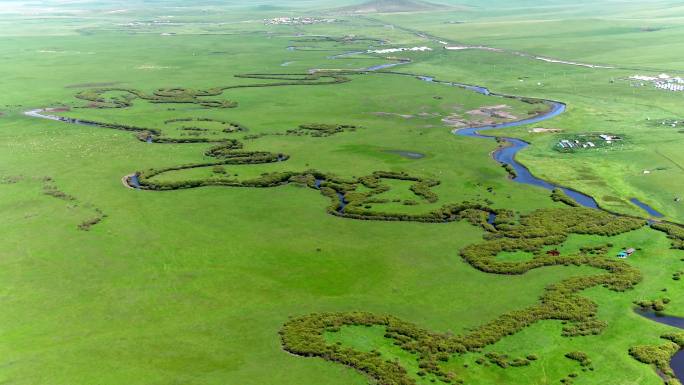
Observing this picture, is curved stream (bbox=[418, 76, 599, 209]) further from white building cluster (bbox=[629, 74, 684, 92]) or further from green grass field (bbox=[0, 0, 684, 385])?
white building cluster (bbox=[629, 74, 684, 92])

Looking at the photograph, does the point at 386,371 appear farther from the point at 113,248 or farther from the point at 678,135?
the point at 678,135

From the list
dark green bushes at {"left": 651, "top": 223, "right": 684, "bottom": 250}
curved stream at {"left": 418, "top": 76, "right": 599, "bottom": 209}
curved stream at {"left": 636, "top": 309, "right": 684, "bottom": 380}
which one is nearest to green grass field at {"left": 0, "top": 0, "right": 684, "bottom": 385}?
dark green bushes at {"left": 651, "top": 223, "right": 684, "bottom": 250}

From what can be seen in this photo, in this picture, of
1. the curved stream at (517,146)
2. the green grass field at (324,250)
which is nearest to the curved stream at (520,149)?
the curved stream at (517,146)

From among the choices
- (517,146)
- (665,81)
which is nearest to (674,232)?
(517,146)

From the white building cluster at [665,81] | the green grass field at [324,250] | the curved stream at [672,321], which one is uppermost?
the white building cluster at [665,81]

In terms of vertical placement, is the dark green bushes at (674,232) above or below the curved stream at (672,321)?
above

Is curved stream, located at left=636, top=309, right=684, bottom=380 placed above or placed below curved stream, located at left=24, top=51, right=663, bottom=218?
below

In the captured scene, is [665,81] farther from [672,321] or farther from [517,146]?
[672,321]

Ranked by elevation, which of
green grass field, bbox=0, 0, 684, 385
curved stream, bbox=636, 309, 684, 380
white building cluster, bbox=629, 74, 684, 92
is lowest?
curved stream, bbox=636, 309, 684, 380

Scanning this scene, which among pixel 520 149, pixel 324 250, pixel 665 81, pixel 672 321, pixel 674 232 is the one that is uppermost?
pixel 665 81

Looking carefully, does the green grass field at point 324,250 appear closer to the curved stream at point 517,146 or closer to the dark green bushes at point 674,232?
the dark green bushes at point 674,232

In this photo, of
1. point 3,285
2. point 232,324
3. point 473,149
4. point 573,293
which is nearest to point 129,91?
point 473,149
